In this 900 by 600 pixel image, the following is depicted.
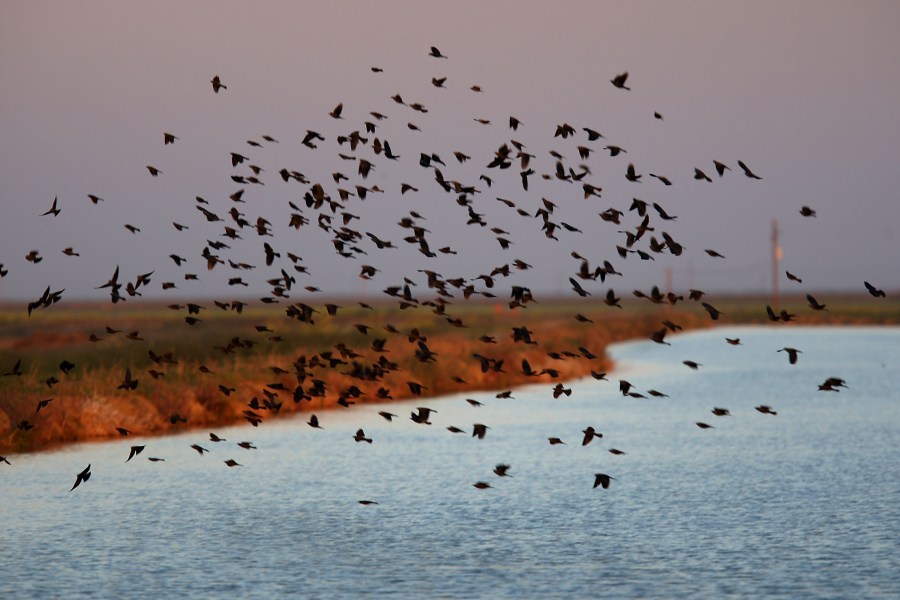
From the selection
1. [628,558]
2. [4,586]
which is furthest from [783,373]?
[4,586]

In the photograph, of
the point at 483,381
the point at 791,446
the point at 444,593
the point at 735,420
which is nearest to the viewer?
the point at 444,593

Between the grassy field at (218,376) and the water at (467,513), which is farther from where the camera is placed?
the grassy field at (218,376)

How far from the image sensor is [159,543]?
16.5m

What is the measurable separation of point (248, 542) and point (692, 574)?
19.2 ft

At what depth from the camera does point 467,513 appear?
18844 mm

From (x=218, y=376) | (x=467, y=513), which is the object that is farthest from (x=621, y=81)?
(x=218, y=376)

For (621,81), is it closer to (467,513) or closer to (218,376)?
(467,513)

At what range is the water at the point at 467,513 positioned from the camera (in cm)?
1430

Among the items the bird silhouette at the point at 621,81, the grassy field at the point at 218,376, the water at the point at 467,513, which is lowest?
the water at the point at 467,513

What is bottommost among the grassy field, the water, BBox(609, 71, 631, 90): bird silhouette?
the water

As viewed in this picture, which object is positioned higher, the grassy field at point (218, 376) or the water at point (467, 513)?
the grassy field at point (218, 376)

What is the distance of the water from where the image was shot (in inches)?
563

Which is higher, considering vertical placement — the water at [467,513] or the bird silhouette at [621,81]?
the bird silhouette at [621,81]

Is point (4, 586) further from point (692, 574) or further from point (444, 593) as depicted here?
point (692, 574)
